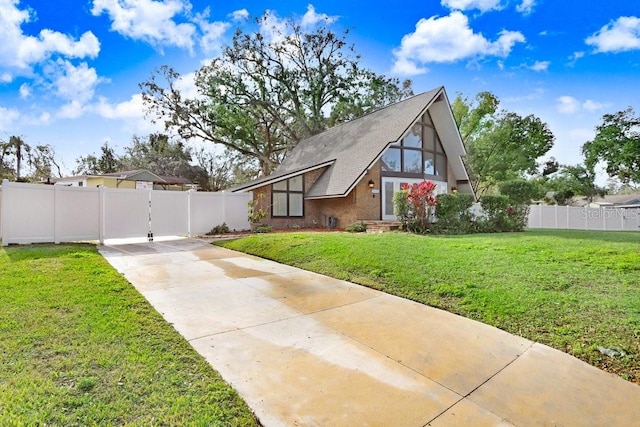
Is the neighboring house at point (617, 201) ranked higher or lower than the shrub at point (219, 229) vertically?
higher

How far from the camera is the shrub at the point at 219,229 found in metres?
13.2

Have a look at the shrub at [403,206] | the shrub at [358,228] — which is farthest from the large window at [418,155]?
the shrub at [403,206]

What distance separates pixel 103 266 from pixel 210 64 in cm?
2376

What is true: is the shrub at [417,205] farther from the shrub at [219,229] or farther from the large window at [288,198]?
the shrub at [219,229]

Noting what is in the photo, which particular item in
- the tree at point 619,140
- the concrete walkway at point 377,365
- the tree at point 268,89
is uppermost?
the tree at point 268,89

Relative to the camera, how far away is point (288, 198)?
56.0ft

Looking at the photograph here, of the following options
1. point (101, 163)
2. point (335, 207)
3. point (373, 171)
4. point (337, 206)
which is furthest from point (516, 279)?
point (101, 163)

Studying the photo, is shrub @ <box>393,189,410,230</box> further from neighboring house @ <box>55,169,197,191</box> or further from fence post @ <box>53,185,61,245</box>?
neighboring house @ <box>55,169,197,191</box>

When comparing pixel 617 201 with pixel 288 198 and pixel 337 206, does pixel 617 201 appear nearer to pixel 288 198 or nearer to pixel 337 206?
pixel 337 206

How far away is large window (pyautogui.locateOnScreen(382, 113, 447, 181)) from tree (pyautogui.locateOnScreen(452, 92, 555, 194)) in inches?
449

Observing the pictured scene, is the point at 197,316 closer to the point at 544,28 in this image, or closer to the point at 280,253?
the point at 280,253

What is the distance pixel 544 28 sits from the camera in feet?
45.8

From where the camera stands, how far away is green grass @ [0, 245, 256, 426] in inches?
85.4

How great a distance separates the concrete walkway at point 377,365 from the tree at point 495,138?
1069 inches
